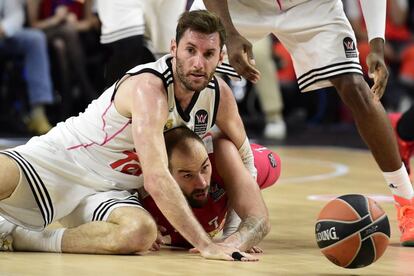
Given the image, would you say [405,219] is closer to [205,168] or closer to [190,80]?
[205,168]

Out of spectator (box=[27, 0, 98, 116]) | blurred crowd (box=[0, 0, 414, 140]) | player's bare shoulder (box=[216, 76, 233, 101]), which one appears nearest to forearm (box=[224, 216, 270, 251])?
player's bare shoulder (box=[216, 76, 233, 101])

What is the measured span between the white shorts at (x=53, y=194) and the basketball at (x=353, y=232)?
3.16ft

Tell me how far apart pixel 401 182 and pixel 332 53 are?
2.45ft

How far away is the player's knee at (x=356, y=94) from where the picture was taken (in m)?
5.50

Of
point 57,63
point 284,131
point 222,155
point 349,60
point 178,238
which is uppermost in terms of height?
point 349,60

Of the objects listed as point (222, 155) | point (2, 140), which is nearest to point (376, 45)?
point (222, 155)

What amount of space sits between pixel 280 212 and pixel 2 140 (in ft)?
15.6

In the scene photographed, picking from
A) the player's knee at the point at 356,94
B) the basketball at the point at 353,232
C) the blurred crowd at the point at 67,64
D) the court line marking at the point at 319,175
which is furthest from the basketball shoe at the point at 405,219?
the blurred crowd at the point at 67,64

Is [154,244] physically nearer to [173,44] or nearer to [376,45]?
[173,44]

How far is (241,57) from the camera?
5328 mm

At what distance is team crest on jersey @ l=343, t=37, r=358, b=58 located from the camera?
223 inches

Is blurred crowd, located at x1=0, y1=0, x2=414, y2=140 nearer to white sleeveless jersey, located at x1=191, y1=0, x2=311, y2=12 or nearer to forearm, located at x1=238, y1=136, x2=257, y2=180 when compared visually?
white sleeveless jersey, located at x1=191, y1=0, x2=311, y2=12

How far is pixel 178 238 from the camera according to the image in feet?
17.7

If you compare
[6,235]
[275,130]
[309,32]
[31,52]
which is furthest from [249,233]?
[275,130]
